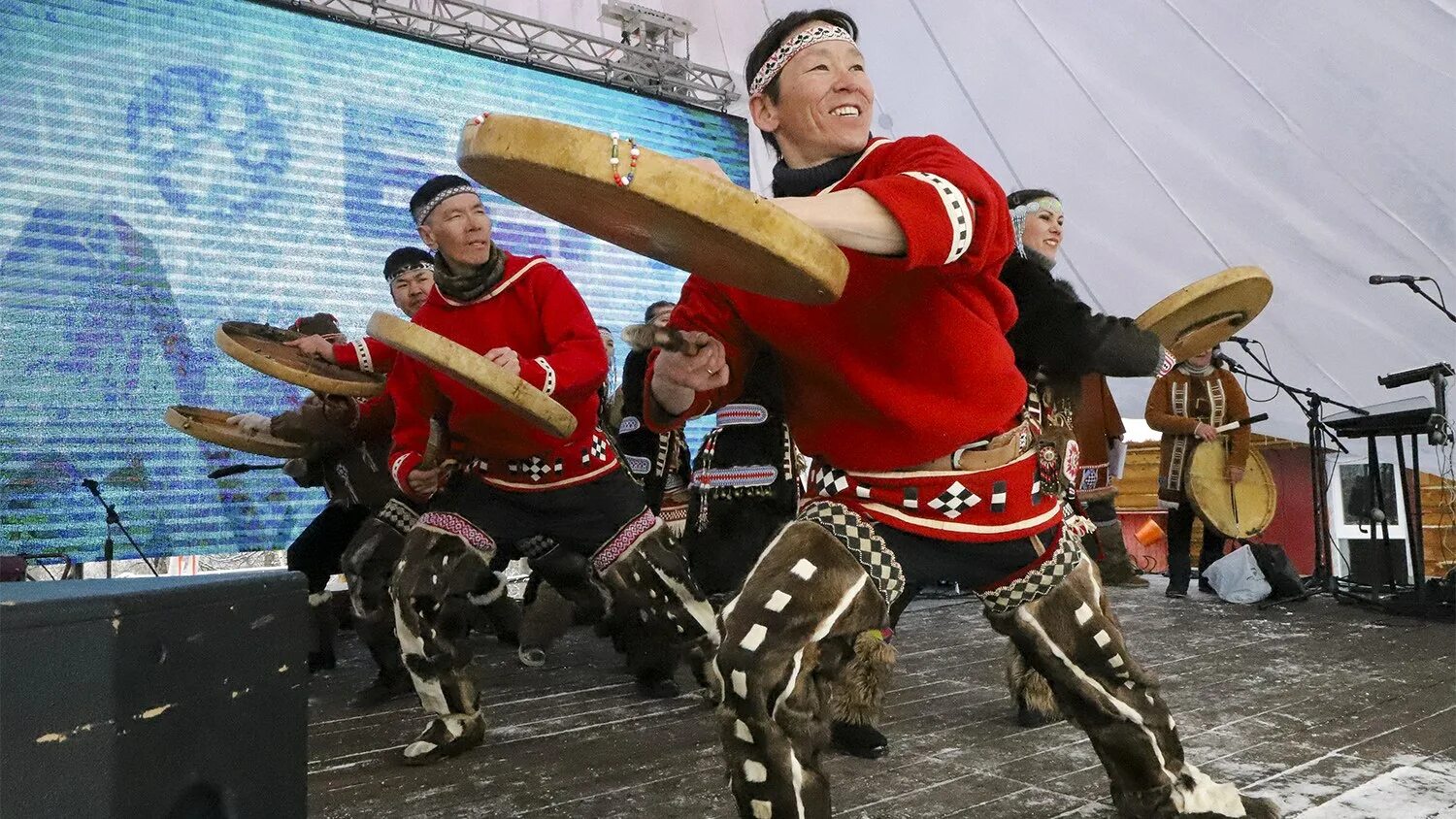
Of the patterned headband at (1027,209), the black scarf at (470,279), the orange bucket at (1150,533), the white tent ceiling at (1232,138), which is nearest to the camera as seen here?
the patterned headband at (1027,209)

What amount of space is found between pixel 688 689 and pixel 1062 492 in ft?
7.04

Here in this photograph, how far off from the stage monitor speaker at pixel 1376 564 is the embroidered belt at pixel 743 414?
4.20 metres

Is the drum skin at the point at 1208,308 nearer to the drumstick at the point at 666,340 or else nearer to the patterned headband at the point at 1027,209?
the patterned headband at the point at 1027,209

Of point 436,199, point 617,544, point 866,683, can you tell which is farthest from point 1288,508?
point 436,199

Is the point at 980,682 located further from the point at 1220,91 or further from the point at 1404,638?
the point at 1220,91

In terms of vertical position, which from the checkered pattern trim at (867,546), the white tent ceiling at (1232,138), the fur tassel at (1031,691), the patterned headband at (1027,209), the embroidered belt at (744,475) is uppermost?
the white tent ceiling at (1232,138)

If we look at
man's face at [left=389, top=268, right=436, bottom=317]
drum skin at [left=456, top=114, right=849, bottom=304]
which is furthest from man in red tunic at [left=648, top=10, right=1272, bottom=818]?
man's face at [left=389, top=268, right=436, bottom=317]

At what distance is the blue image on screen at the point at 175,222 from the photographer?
5.59m

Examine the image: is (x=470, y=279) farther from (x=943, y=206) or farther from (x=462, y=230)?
(x=943, y=206)

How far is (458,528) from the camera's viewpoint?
2.90 meters

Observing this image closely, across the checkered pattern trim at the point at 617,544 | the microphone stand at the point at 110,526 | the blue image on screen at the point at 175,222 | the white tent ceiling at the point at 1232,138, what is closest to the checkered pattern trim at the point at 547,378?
the checkered pattern trim at the point at 617,544

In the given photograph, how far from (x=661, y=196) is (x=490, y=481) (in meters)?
2.13

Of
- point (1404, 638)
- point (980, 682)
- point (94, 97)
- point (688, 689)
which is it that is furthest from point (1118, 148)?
point (94, 97)

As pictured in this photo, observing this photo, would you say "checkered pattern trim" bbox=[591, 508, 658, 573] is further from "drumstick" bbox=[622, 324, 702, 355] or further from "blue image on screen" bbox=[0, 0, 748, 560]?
"blue image on screen" bbox=[0, 0, 748, 560]
